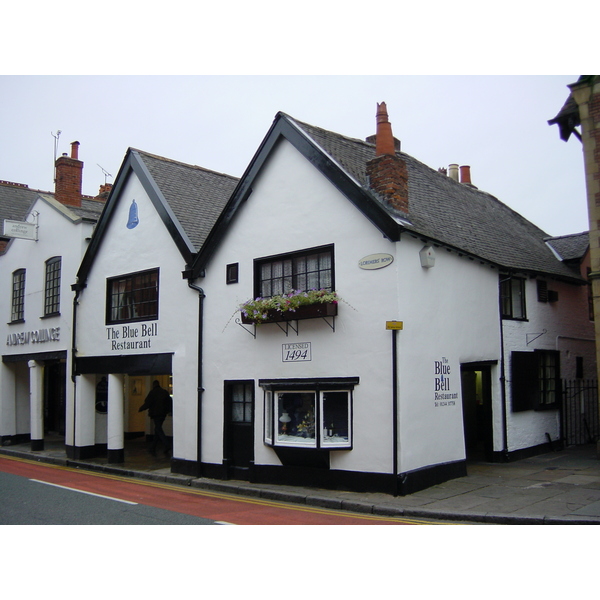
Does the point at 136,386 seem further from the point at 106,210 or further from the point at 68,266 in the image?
the point at 106,210

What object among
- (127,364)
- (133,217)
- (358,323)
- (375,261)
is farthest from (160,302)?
(375,261)

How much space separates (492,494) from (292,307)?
15.5 feet

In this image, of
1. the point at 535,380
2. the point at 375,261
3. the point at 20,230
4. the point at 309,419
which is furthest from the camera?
the point at 20,230

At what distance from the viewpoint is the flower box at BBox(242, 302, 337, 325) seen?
11.4 m

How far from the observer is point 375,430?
10.9m

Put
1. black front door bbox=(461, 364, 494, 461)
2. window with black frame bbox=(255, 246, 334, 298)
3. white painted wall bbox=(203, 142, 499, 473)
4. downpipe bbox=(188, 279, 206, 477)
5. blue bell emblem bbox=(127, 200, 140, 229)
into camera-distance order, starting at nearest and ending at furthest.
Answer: white painted wall bbox=(203, 142, 499, 473)
window with black frame bbox=(255, 246, 334, 298)
downpipe bbox=(188, 279, 206, 477)
black front door bbox=(461, 364, 494, 461)
blue bell emblem bbox=(127, 200, 140, 229)

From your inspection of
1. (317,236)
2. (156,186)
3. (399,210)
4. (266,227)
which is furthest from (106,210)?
(399,210)

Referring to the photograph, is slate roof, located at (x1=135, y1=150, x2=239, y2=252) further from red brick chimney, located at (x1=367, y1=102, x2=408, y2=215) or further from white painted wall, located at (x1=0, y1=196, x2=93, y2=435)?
red brick chimney, located at (x1=367, y1=102, x2=408, y2=215)

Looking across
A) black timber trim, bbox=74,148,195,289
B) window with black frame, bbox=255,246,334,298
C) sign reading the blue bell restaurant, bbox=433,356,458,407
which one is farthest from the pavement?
black timber trim, bbox=74,148,195,289

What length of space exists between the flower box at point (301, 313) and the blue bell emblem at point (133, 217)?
18.6ft

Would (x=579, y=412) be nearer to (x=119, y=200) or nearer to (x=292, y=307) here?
(x=292, y=307)

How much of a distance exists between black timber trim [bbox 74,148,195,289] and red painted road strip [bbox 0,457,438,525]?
5.16 metres

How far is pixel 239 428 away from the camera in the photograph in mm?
13391

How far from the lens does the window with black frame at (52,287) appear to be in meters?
19.5
